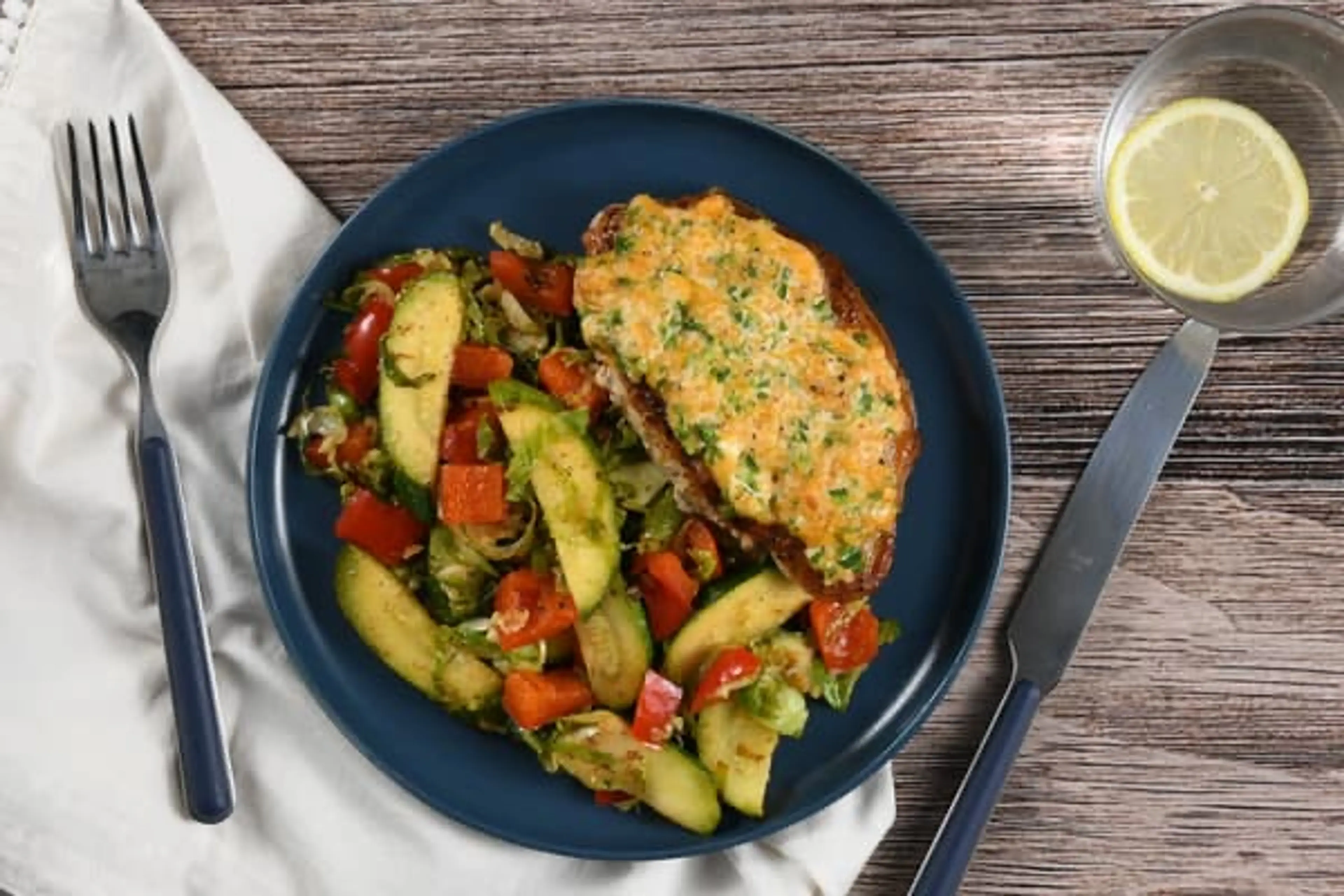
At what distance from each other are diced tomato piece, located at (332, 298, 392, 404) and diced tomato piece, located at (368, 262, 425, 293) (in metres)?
0.05

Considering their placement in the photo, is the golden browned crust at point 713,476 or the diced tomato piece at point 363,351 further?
the diced tomato piece at point 363,351

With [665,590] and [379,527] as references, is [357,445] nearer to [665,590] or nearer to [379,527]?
[379,527]

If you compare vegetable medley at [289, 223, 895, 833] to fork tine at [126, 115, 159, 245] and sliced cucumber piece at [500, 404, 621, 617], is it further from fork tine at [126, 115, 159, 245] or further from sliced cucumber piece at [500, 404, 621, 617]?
fork tine at [126, 115, 159, 245]

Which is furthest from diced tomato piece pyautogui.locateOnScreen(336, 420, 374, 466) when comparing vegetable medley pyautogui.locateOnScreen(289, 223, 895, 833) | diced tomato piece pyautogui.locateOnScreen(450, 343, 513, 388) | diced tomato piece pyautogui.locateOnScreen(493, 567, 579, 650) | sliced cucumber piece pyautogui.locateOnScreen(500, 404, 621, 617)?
diced tomato piece pyautogui.locateOnScreen(493, 567, 579, 650)

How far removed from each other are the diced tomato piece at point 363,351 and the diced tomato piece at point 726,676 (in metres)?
1.00

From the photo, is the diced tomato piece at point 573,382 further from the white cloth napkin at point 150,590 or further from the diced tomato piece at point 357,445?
the white cloth napkin at point 150,590

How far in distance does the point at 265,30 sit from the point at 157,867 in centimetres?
202

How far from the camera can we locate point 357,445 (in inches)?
131

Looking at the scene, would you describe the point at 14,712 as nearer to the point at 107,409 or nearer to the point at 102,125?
the point at 107,409

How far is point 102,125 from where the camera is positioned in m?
3.53

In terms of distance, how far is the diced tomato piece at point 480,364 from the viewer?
3311mm

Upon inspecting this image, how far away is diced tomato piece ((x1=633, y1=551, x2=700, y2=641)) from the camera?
10.6 feet

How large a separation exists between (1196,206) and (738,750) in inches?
67.1

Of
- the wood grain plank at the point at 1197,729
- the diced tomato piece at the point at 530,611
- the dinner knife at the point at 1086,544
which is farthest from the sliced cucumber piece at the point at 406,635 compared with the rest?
the wood grain plank at the point at 1197,729
